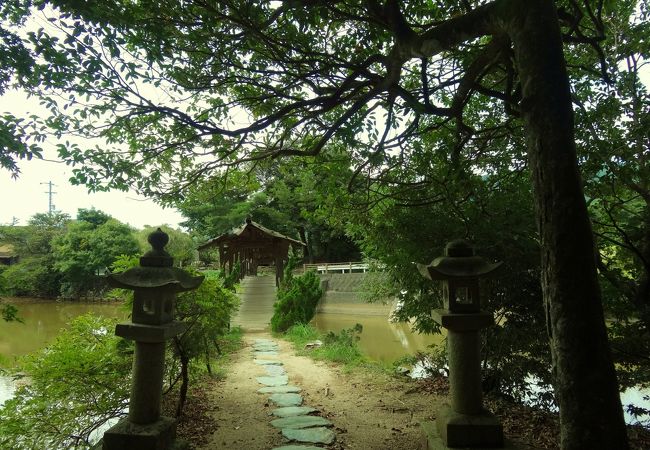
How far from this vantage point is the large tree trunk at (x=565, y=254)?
2229 mm

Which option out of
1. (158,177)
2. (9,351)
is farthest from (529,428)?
(9,351)

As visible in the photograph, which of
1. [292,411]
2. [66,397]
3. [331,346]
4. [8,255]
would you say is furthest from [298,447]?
[8,255]

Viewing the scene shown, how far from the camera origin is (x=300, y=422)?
4.85 m

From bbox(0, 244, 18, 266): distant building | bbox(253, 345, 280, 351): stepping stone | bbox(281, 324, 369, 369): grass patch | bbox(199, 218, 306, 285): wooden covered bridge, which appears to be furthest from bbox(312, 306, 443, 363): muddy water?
bbox(0, 244, 18, 266): distant building

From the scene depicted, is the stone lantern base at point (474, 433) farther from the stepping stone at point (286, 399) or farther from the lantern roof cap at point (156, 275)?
the stepping stone at point (286, 399)

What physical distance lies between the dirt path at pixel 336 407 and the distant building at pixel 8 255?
94.5ft

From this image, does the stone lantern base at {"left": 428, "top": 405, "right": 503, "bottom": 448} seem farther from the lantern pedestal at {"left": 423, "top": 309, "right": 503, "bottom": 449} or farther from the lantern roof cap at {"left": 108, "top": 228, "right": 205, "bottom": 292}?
the lantern roof cap at {"left": 108, "top": 228, "right": 205, "bottom": 292}

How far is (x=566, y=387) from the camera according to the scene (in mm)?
2299

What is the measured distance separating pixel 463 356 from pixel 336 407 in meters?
2.42

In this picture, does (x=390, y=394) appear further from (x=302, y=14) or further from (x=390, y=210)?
(x=302, y=14)

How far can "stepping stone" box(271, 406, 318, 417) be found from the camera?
16.9 ft

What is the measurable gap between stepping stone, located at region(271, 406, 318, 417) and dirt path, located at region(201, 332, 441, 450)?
12 cm

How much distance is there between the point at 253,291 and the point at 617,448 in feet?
66.7

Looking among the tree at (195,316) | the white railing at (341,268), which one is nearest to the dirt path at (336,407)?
the tree at (195,316)
